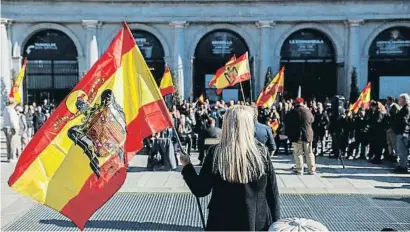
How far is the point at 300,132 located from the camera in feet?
38.8

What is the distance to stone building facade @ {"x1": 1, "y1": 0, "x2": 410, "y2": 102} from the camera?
3200cm

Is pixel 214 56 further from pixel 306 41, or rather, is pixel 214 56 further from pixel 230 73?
pixel 230 73

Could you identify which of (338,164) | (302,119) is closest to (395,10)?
(338,164)

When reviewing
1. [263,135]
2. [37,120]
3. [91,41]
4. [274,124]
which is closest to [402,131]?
[263,135]

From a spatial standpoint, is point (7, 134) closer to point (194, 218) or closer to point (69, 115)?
point (194, 218)

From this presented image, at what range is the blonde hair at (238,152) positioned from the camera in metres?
3.72

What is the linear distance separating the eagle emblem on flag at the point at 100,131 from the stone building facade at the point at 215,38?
26.8 metres

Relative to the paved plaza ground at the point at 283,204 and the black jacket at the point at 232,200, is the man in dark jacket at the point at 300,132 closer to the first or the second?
the paved plaza ground at the point at 283,204

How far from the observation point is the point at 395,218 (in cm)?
798

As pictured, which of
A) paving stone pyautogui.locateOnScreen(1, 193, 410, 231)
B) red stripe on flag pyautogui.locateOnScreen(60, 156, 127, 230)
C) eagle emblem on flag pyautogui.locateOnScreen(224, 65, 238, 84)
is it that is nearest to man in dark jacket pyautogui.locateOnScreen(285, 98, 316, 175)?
paving stone pyautogui.locateOnScreen(1, 193, 410, 231)

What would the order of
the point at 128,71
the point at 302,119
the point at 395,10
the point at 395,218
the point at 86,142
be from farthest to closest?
the point at 395,10 → the point at 302,119 → the point at 395,218 → the point at 128,71 → the point at 86,142

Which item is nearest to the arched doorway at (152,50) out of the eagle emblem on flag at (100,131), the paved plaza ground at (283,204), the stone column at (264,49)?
the stone column at (264,49)

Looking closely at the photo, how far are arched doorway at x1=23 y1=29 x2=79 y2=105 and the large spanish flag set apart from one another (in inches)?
1164

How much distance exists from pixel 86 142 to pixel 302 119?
8.13 metres
